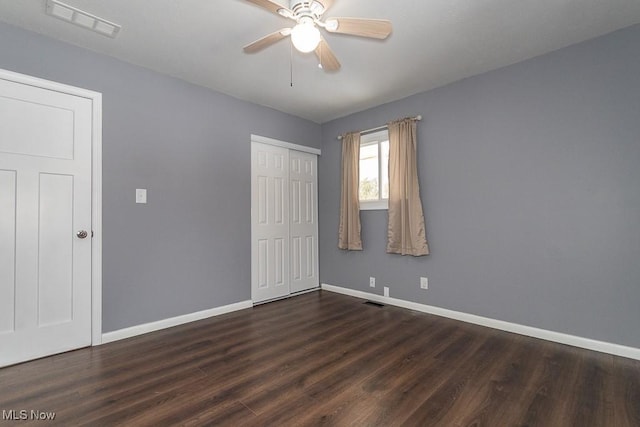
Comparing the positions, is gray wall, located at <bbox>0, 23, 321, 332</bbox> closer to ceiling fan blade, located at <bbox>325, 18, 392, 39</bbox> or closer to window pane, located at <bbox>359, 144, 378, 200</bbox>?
window pane, located at <bbox>359, 144, 378, 200</bbox>

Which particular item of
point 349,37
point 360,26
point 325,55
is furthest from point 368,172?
point 360,26

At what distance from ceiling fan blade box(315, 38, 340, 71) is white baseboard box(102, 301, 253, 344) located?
2761mm

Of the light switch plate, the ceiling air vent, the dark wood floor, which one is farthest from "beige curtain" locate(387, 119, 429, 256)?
the ceiling air vent

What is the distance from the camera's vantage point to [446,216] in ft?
10.6

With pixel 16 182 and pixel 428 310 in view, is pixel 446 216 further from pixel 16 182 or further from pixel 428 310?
pixel 16 182

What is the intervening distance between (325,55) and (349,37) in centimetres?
42

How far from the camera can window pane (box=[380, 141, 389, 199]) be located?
380 cm

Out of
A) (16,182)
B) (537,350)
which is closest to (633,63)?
(537,350)

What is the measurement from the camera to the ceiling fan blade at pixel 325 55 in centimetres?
201

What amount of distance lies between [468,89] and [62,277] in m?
4.19

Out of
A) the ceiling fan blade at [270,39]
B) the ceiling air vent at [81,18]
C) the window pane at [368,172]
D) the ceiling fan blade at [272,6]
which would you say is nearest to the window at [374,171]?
the window pane at [368,172]

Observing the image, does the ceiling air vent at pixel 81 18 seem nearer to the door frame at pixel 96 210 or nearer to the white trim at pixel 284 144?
the door frame at pixel 96 210

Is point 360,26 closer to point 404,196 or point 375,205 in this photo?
point 404,196

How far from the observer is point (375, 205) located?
3.90 m
